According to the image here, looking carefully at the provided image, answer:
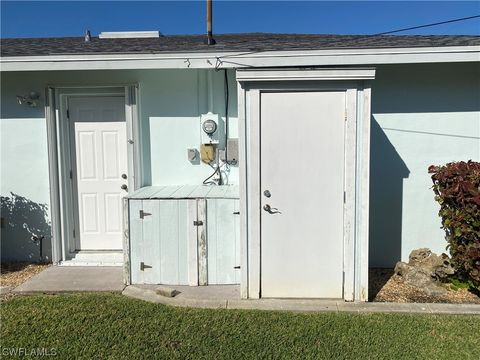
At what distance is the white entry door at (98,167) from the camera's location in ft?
17.6

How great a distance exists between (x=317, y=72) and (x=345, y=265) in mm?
1959

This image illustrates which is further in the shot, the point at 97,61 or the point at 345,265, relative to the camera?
the point at 97,61

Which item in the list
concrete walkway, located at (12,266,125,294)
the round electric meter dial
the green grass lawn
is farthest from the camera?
the round electric meter dial

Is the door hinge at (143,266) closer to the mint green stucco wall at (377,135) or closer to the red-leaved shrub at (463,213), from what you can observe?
the mint green stucco wall at (377,135)

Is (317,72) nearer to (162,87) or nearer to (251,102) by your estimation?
(251,102)

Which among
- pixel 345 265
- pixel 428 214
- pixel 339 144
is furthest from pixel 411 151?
pixel 345 265

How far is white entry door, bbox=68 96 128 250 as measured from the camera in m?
5.38

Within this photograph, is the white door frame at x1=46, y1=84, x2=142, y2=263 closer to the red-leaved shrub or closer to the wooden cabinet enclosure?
the wooden cabinet enclosure

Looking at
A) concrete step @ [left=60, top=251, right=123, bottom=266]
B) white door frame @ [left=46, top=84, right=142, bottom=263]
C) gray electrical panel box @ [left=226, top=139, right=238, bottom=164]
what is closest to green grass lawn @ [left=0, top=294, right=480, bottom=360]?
concrete step @ [left=60, top=251, right=123, bottom=266]

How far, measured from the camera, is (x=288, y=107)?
398cm

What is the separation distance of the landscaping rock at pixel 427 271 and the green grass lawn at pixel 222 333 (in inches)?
28.7

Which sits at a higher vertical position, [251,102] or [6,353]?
[251,102]

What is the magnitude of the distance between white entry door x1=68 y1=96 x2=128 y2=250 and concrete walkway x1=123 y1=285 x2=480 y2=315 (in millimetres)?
1495

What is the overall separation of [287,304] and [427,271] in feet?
6.04
